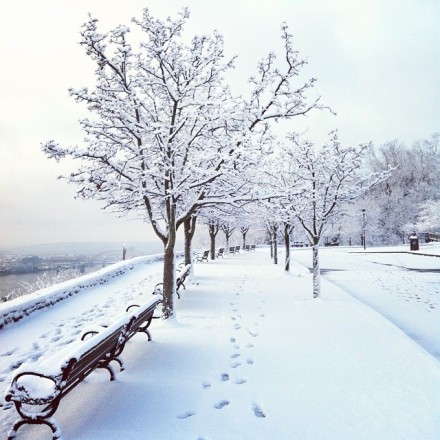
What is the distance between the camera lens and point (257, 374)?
475 cm

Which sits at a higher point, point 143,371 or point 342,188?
point 342,188

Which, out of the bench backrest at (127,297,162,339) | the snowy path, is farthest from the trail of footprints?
the snowy path

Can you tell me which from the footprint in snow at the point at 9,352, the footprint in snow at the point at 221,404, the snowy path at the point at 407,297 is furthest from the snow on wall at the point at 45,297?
the snowy path at the point at 407,297

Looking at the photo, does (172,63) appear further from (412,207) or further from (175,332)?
(412,207)

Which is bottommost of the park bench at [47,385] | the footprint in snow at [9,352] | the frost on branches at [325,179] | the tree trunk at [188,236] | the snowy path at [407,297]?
the footprint in snow at [9,352]

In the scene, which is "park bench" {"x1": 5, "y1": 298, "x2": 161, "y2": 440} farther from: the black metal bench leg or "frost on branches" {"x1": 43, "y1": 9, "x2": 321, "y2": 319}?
"frost on branches" {"x1": 43, "y1": 9, "x2": 321, "y2": 319}

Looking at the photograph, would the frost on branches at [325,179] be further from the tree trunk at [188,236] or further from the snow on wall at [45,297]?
the snow on wall at [45,297]

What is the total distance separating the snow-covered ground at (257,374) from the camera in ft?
11.3

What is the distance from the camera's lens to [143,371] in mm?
4844

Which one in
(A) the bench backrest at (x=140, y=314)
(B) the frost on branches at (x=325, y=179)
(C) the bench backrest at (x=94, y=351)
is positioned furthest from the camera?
(B) the frost on branches at (x=325, y=179)

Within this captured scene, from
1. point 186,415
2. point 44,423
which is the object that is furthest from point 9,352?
point 186,415

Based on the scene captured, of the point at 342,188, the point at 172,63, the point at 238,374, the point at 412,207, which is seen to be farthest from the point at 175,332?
the point at 412,207

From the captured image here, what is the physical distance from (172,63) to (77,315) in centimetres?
748

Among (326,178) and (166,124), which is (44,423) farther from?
(326,178)
